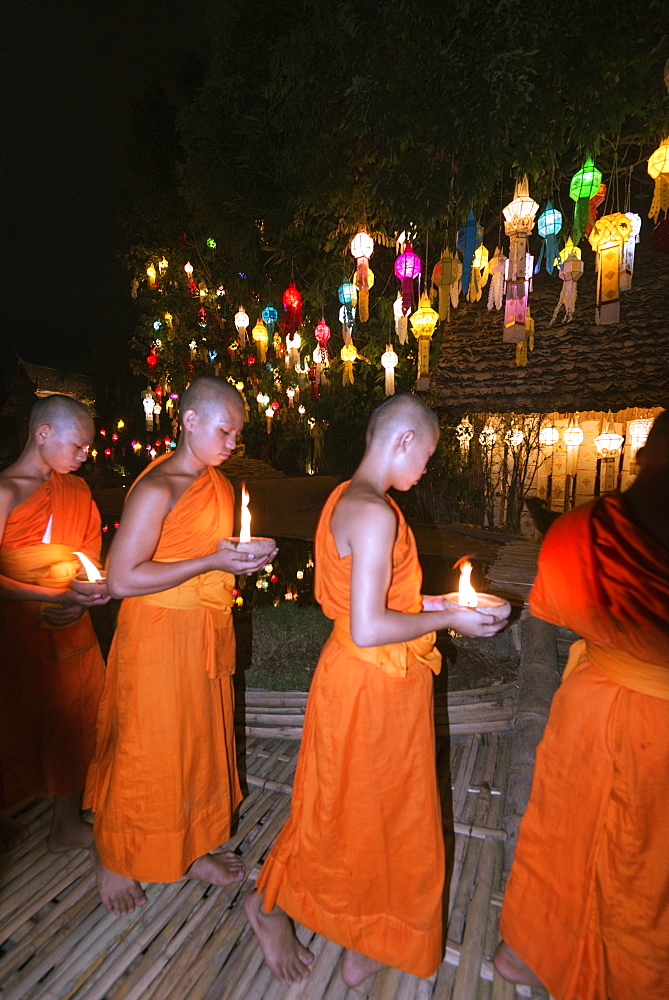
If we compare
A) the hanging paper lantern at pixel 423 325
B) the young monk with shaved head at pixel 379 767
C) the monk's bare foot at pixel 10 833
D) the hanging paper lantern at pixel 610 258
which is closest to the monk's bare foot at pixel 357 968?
the young monk with shaved head at pixel 379 767

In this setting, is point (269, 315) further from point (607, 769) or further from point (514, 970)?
point (514, 970)

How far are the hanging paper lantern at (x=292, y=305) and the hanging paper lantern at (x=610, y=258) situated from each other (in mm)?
4498

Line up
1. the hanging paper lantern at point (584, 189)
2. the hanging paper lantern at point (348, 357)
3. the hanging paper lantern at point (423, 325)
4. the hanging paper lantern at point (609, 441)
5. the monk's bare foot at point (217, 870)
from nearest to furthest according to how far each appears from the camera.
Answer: the monk's bare foot at point (217, 870)
the hanging paper lantern at point (584, 189)
the hanging paper lantern at point (423, 325)
the hanging paper lantern at point (348, 357)
the hanging paper lantern at point (609, 441)

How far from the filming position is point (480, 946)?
2.08 meters

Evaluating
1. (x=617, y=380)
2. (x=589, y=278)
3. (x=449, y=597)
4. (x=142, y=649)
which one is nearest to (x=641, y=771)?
(x=449, y=597)

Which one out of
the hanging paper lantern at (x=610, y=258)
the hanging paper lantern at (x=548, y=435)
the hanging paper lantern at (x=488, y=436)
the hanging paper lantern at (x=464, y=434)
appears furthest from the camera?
the hanging paper lantern at (x=464, y=434)

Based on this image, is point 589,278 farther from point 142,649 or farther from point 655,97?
point 142,649

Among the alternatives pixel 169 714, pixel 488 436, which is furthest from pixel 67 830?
pixel 488 436

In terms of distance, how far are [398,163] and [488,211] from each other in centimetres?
422

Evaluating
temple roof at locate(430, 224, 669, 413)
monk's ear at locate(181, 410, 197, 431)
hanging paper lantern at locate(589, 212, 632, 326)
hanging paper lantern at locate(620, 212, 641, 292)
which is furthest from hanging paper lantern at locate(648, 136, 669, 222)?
temple roof at locate(430, 224, 669, 413)

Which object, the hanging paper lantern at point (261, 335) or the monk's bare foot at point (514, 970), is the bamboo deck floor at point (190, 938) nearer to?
the monk's bare foot at point (514, 970)

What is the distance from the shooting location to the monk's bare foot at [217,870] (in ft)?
7.75

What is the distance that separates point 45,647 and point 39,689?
0.22m

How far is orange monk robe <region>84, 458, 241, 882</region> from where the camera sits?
2102 mm
